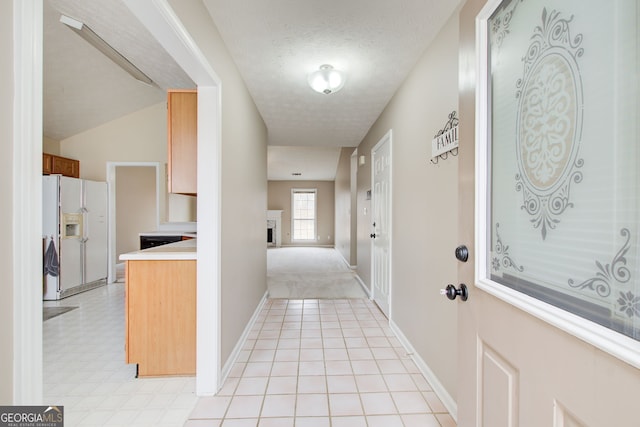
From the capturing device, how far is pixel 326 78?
2.20m

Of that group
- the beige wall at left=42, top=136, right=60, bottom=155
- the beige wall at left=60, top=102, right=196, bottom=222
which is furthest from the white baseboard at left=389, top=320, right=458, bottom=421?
the beige wall at left=42, top=136, right=60, bottom=155

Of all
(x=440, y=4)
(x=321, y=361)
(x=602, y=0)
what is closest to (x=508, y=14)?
(x=602, y=0)

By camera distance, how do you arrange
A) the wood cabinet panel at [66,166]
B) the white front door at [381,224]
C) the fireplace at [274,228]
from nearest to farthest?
the white front door at [381,224] < the wood cabinet panel at [66,166] < the fireplace at [274,228]

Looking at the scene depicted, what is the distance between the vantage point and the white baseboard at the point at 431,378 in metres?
1.57

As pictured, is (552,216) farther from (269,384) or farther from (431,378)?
(269,384)

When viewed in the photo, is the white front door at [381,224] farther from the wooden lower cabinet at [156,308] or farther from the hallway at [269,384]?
the wooden lower cabinet at [156,308]

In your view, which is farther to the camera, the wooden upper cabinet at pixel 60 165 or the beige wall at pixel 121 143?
the beige wall at pixel 121 143

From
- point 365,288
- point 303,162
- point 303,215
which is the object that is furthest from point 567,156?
point 303,215

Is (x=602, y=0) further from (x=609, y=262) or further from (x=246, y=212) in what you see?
(x=246, y=212)

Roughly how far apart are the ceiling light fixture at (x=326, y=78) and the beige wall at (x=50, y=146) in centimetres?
479

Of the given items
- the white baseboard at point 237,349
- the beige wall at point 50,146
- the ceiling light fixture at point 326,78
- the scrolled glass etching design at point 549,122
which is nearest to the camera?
the scrolled glass etching design at point 549,122

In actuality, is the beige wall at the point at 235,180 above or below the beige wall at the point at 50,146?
below

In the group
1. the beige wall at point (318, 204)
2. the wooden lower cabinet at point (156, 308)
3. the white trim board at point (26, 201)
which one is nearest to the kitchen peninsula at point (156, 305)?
the wooden lower cabinet at point (156, 308)
